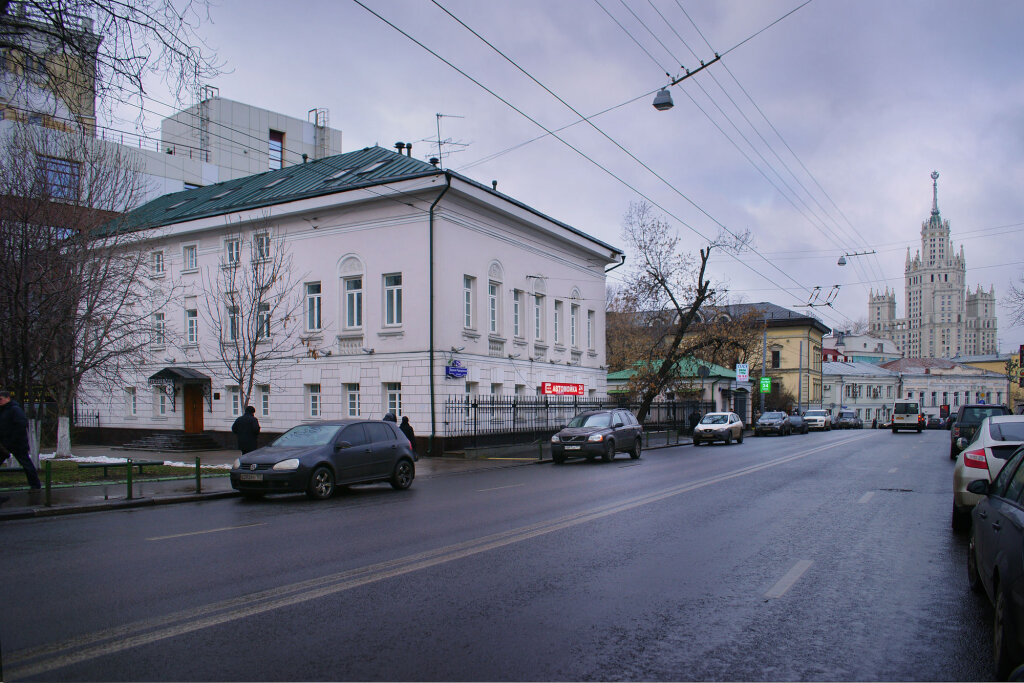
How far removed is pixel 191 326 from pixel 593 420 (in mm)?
20233

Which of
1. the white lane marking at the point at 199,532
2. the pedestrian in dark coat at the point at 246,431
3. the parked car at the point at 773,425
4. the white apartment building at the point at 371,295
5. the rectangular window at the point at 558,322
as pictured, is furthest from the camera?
the parked car at the point at 773,425

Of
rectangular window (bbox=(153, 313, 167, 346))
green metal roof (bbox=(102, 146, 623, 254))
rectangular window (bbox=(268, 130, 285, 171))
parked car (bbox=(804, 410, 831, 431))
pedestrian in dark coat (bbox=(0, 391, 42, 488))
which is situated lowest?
parked car (bbox=(804, 410, 831, 431))

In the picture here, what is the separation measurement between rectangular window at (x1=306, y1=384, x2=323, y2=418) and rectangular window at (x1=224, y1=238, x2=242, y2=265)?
641 cm

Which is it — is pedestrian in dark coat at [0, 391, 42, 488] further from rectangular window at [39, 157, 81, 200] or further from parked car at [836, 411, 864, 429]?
parked car at [836, 411, 864, 429]

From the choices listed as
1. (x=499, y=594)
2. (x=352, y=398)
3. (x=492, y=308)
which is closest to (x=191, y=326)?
(x=352, y=398)

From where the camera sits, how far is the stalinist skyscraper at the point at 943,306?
511ft

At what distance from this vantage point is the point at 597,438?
24.0 m

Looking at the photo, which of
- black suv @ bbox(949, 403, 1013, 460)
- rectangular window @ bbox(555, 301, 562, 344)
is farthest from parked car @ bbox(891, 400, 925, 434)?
rectangular window @ bbox(555, 301, 562, 344)

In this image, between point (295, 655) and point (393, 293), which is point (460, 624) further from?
point (393, 293)

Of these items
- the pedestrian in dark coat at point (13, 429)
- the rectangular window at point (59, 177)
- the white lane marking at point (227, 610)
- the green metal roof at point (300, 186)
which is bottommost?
the white lane marking at point (227, 610)

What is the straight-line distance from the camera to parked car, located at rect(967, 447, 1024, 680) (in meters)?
4.14

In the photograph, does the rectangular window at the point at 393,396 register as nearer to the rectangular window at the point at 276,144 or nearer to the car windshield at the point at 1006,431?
the car windshield at the point at 1006,431

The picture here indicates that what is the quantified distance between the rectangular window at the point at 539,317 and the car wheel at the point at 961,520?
24.6 m

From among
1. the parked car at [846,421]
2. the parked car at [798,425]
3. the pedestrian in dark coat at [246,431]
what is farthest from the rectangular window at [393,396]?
the parked car at [846,421]
